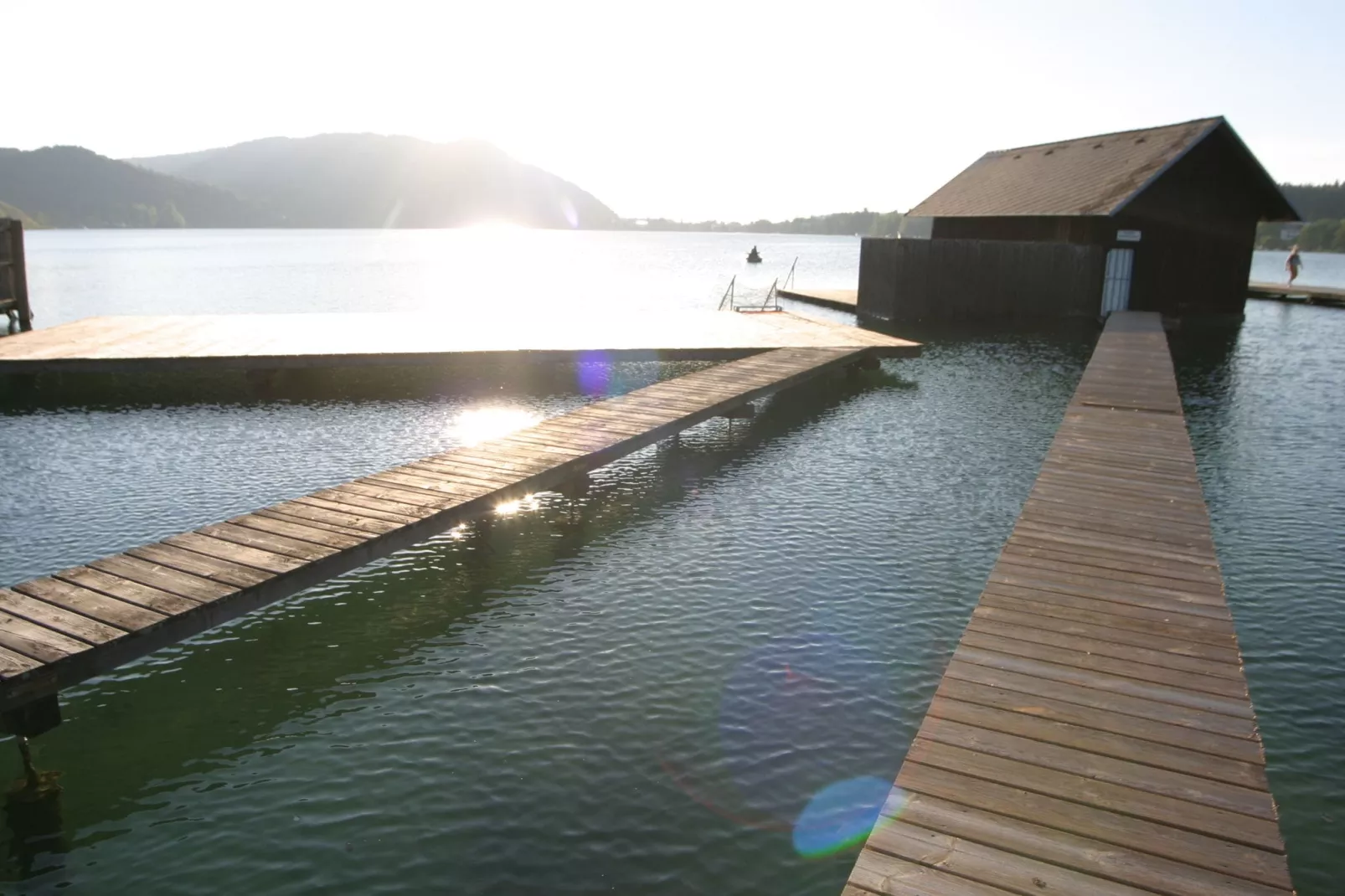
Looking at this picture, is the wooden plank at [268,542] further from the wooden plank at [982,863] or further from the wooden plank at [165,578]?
Result: the wooden plank at [982,863]

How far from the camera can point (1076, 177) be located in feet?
121

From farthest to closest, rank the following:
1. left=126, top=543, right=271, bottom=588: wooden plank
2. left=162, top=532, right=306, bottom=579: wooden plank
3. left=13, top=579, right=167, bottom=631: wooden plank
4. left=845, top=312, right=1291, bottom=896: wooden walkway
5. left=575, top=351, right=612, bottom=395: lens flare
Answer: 1. left=575, top=351, right=612, bottom=395: lens flare
2. left=162, top=532, right=306, bottom=579: wooden plank
3. left=126, top=543, right=271, bottom=588: wooden plank
4. left=13, top=579, right=167, bottom=631: wooden plank
5. left=845, top=312, right=1291, bottom=896: wooden walkway

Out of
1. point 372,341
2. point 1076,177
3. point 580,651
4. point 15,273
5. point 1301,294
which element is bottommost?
point 580,651

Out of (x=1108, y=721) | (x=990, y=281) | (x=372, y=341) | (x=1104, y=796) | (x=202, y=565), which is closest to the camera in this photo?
(x=1104, y=796)

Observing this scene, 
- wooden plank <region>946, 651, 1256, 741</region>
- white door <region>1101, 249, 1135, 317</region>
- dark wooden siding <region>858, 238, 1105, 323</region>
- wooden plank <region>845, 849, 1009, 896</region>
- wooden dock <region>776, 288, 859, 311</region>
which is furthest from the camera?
wooden dock <region>776, 288, 859, 311</region>

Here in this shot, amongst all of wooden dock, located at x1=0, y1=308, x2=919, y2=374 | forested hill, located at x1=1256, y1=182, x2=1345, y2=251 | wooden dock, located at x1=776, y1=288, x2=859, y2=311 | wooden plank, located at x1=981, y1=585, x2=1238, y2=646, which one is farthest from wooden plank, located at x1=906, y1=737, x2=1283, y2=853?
forested hill, located at x1=1256, y1=182, x2=1345, y2=251

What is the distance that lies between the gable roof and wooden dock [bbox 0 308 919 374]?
42.7 ft

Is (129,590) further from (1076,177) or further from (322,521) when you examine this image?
(1076,177)

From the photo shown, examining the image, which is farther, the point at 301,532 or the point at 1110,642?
the point at 301,532

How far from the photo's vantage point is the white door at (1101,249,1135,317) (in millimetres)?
35062

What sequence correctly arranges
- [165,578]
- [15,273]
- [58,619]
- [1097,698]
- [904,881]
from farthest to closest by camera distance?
[15,273]
[165,578]
[58,619]
[1097,698]
[904,881]

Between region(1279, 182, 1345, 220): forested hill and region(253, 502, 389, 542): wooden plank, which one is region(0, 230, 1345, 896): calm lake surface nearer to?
region(253, 502, 389, 542): wooden plank

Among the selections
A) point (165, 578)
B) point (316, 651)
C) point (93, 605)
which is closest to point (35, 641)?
point (93, 605)

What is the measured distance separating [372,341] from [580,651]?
16.8m
